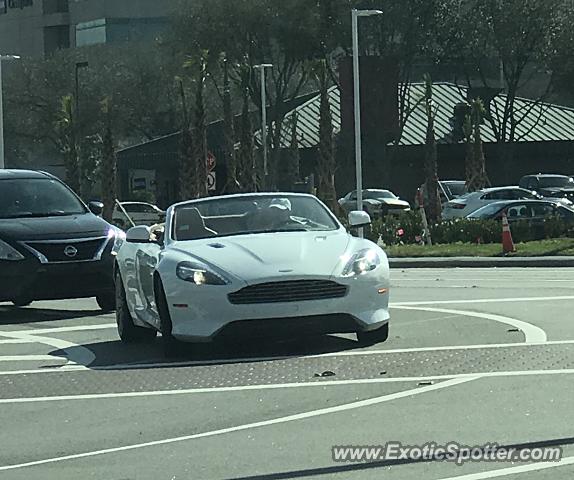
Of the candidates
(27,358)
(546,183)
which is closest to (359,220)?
(27,358)

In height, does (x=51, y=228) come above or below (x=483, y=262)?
above

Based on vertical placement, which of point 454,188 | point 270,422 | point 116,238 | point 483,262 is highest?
point 116,238

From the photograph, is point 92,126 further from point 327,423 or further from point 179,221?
→ point 327,423

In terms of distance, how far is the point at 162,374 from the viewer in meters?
11.6

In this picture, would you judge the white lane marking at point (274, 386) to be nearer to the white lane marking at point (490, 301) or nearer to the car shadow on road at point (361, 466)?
the car shadow on road at point (361, 466)

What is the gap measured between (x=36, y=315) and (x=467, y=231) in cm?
1885

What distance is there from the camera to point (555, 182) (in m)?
57.8

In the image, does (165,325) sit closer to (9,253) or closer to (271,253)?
(271,253)

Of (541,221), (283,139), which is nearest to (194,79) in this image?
(283,139)

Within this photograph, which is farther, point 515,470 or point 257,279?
point 257,279

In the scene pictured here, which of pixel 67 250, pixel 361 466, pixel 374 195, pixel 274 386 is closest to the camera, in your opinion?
pixel 361 466

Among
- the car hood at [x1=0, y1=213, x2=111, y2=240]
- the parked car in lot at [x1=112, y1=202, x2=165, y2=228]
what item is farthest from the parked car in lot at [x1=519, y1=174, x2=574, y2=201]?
the car hood at [x1=0, y1=213, x2=111, y2=240]

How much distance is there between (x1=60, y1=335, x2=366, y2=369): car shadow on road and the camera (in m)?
12.2

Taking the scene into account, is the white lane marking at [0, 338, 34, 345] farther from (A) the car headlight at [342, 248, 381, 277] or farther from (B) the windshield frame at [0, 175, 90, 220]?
(A) the car headlight at [342, 248, 381, 277]
